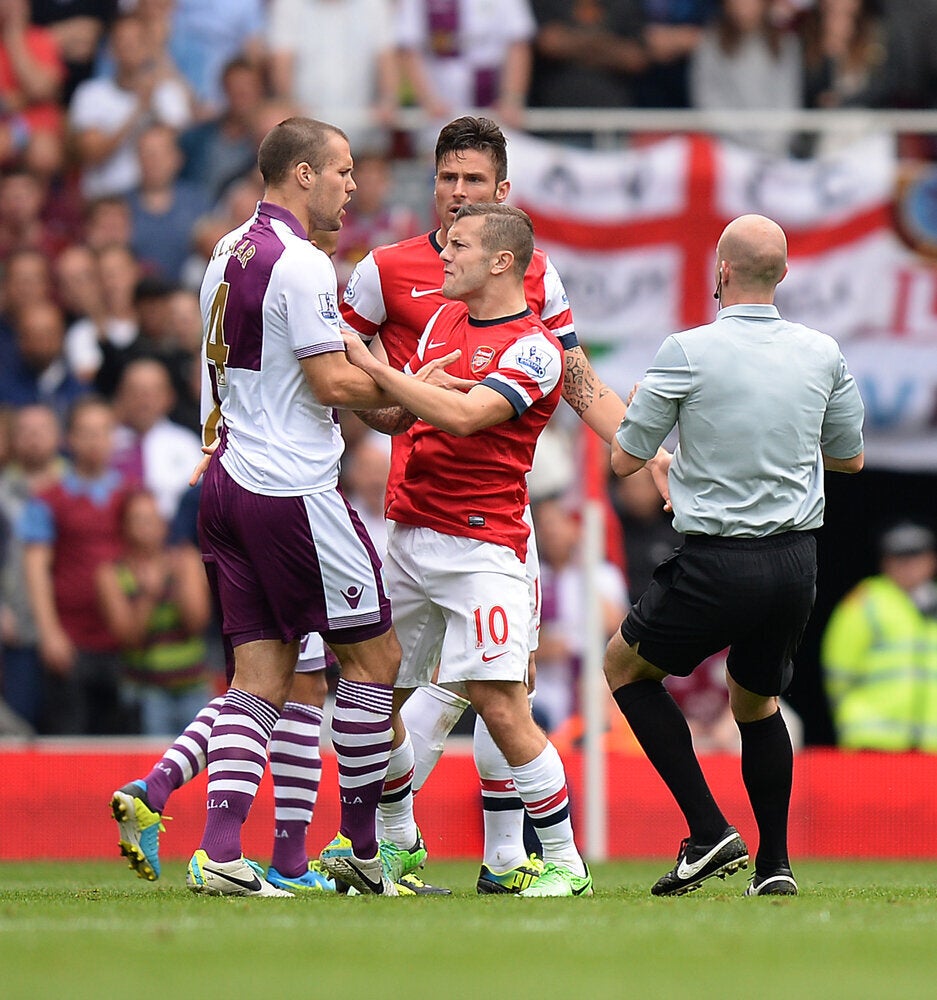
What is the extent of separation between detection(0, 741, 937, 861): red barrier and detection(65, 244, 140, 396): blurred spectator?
8.48 feet

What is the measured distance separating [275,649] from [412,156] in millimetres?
6294

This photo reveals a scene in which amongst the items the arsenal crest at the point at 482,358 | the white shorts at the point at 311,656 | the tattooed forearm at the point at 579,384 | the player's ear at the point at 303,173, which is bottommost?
the white shorts at the point at 311,656

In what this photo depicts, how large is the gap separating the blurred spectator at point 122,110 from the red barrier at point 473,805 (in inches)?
153

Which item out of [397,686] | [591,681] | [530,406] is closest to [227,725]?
[397,686]

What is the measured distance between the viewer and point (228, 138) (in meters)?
12.3

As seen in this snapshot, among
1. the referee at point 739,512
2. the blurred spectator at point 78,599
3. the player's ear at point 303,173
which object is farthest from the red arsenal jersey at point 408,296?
the blurred spectator at point 78,599

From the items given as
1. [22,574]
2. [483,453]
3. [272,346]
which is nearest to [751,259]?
[483,453]

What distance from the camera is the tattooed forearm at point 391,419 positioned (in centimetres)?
656

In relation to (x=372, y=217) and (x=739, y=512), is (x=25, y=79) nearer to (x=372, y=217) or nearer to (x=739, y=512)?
(x=372, y=217)

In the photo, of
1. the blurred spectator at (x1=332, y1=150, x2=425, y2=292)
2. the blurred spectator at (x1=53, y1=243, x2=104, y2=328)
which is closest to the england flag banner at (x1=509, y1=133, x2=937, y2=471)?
the blurred spectator at (x1=332, y1=150, x2=425, y2=292)

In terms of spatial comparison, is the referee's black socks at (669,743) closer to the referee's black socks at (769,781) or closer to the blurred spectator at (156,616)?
the referee's black socks at (769,781)

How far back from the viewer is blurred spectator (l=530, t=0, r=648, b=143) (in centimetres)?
1294

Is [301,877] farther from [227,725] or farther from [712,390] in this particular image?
[712,390]

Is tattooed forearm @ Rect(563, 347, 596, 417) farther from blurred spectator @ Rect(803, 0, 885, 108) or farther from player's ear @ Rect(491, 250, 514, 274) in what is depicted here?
blurred spectator @ Rect(803, 0, 885, 108)
